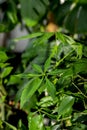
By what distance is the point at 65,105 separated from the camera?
680 mm

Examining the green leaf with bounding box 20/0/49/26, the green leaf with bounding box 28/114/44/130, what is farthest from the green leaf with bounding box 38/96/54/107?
the green leaf with bounding box 20/0/49/26

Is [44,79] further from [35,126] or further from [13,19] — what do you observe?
[13,19]

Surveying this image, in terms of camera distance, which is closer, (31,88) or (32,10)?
(31,88)

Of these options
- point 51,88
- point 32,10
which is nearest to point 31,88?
point 51,88

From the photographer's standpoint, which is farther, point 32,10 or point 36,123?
point 32,10

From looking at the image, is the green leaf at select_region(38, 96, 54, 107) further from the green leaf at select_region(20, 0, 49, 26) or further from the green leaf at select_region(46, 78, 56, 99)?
the green leaf at select_region(20, 0, 49, 26)

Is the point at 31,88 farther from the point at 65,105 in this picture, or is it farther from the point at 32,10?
the point at 32,10

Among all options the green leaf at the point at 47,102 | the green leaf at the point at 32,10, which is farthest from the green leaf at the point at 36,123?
the green leaf at the point at 32,10

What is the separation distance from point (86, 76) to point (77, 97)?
9 centimetres

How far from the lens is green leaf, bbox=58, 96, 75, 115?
67cm

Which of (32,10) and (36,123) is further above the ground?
(32,10)

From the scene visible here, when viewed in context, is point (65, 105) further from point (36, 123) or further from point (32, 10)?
point (32, 10)

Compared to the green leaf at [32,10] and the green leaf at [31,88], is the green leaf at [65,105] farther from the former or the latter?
the green leaf at [32,10]

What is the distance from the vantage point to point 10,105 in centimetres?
106
